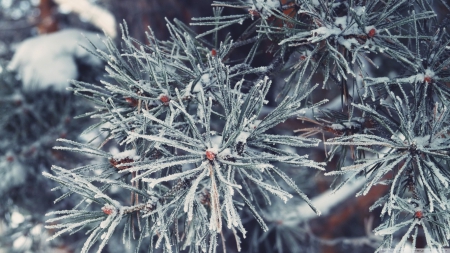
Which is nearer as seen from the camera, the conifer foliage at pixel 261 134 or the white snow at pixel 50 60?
the conifer foliage at pixel 261 134

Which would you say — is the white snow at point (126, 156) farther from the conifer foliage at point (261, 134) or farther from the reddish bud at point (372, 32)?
the reddish bud at point (372, 32)

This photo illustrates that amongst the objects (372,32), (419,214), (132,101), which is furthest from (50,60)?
(419,214)

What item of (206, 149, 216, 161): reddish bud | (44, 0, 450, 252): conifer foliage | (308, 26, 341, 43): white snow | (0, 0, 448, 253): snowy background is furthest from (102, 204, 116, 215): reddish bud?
(0, 0, 448, 253): snowy background

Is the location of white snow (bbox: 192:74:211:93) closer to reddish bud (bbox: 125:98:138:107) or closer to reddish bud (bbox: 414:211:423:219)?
reddish bud (bbox: 125:98:138:107)

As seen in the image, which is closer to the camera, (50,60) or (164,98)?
(164,98)

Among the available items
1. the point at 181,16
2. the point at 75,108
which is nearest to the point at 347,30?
the point at 181,16

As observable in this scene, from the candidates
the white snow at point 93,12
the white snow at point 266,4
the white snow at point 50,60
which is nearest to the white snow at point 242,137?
the white snow at point 266,4

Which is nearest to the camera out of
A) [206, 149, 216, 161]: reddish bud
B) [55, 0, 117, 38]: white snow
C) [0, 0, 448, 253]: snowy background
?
[206, 149, 216, 161]: reddish bud

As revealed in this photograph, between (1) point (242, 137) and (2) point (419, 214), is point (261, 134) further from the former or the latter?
(2) point (419, 214)

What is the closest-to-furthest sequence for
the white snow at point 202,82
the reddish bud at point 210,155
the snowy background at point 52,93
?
1. the reddish bud at point 210,155
2. the white snow at point 202,82
3. the snowy background at point 52,93

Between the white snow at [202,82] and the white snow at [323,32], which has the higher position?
the white snow at [323,32]
